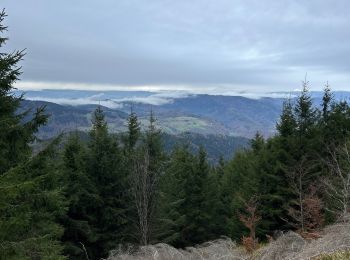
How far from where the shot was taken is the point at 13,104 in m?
12.9

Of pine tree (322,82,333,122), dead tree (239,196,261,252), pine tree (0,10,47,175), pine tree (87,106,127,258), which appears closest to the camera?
pine tree (0,10,47,175)

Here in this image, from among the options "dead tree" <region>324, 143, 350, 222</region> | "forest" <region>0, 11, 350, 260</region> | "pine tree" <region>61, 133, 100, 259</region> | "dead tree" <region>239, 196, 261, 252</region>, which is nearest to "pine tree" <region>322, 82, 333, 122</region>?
"forest" <region>0, 11, 350, 260</region>

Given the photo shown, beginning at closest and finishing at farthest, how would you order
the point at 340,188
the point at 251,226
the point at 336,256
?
1. the point at 336,256
2. the point at 251,226
3. the point at 340,188

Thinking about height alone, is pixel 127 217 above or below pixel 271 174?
below

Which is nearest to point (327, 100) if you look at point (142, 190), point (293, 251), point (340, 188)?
point (340, 188)

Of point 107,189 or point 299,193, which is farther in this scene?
point 107,189

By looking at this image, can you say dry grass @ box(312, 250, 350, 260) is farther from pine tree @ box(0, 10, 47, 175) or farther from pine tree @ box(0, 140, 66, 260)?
pine tree @ box(0, 10, 47, 175)

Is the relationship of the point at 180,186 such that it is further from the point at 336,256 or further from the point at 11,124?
the point at 336,256

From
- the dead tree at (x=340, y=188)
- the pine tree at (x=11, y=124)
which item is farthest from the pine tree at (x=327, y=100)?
the pine tree at (x=11, y=124)

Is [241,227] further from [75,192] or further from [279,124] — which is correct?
[75,192]

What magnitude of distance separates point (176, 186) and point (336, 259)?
92.6 feet

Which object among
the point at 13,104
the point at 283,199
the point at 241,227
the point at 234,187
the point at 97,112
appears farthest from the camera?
the point at 234,187

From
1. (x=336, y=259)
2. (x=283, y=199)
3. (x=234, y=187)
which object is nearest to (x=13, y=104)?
(x=336, y=259)

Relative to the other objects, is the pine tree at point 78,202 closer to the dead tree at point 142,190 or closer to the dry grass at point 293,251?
the dead tree at point 142,190
